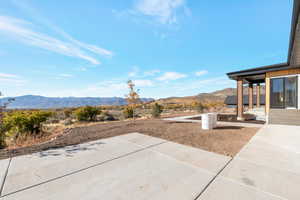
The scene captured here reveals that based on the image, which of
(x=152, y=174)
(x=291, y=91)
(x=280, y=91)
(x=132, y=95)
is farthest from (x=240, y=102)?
(x=152, y=174)

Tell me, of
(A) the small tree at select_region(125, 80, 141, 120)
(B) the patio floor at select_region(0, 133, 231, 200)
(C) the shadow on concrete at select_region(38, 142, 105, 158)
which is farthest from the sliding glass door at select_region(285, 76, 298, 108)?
(C) the shadow on concrete at select_region(38, 142, 105, 158)

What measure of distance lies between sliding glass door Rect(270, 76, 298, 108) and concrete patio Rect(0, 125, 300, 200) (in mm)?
7941

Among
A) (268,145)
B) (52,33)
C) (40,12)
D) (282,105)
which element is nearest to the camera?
(268,145)

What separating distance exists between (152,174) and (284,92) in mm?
12302

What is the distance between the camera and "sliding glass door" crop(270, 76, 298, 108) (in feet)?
29.5

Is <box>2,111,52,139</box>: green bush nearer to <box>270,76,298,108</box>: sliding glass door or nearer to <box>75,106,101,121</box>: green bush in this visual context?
<box>75,106,101,121</box>: green bush

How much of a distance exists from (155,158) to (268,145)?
3.91 m

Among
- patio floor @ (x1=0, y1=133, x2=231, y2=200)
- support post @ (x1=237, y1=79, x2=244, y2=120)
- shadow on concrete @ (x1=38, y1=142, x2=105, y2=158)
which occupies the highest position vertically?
support post @ (x1=237, y1=79, x2=244, y2=120)

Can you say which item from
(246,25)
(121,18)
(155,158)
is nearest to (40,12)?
(121,18)

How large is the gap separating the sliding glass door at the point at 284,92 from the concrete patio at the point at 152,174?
794 centimetres

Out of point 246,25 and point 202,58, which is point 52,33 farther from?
point 202,58

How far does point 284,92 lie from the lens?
9281 mm

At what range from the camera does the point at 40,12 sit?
19.9 ft

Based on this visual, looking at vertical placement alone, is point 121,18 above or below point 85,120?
above
